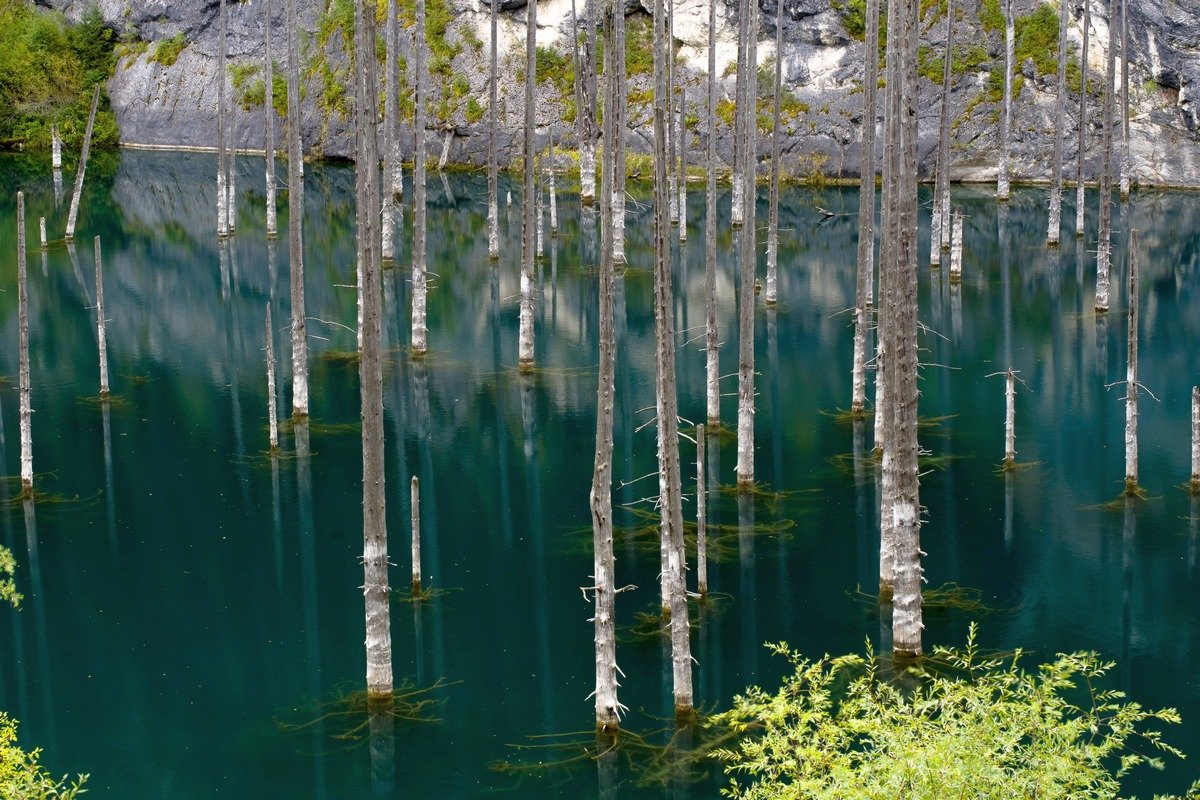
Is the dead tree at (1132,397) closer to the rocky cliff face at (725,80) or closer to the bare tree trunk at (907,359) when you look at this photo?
the bare tree trunk at (907,359)

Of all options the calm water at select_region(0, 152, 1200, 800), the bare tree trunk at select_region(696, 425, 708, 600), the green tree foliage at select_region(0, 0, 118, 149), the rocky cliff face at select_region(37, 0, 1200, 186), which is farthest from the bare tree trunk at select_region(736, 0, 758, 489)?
the green tree foliage at select_region(0, 0, 118, 149)

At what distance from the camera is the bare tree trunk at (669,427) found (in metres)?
22.4

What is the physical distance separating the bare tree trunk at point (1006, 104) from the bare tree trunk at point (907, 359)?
5837 cm

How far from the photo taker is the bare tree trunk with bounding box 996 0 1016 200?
79.4 m

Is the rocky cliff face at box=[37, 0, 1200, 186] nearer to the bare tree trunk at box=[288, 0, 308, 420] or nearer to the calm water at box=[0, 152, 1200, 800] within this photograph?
the calm water at box=[0, 152, 1200, 800]

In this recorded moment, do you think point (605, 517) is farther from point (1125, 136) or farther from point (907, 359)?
point (1125, 136)

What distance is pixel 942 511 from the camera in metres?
33.6

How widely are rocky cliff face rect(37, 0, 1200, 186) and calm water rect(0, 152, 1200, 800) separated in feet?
86.2

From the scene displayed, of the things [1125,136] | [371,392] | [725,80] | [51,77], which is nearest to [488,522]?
[371,392]

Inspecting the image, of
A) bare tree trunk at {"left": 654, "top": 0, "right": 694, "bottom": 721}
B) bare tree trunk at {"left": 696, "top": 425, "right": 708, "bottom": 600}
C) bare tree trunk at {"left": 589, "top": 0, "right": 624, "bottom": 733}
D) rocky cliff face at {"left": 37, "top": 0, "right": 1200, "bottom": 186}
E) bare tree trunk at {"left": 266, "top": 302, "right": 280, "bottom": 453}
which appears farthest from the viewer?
rocky cliff face at {"left": 37, "top": 0, "right": 1200, "bottom": 186}

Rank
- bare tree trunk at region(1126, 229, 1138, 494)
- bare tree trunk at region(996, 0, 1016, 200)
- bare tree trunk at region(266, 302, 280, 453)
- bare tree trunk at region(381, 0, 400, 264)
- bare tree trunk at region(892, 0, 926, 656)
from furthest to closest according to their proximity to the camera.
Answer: bare tree trunk at region(996, 0, 1016, 200) → bare tree trunk at region(381, 0, 400, 264) → bare tree trunk at region(266, 302, 280, 453) → bare tree trunk at region(1126, 229, 1138, 494) → bare tree trunk at region(892, 0, 926, 656)

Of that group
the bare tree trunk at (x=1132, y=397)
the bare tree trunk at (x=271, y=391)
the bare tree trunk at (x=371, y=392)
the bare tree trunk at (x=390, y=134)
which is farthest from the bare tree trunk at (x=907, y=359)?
the bare tree trunk at (x=390, y=134)

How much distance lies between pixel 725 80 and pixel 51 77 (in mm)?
50013

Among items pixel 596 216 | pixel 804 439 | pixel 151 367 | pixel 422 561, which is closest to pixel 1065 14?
pixel 596 216
